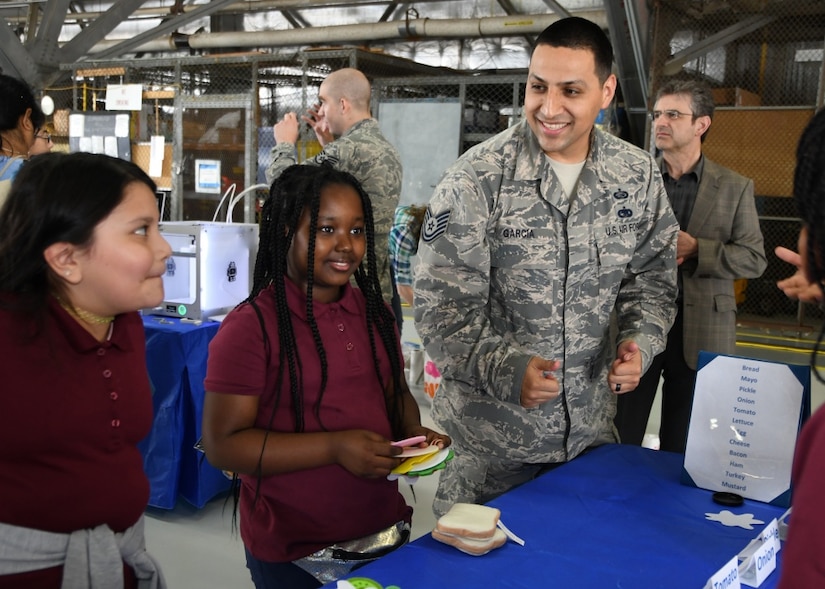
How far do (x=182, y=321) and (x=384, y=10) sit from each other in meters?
7.99

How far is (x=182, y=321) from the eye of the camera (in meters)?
3.53

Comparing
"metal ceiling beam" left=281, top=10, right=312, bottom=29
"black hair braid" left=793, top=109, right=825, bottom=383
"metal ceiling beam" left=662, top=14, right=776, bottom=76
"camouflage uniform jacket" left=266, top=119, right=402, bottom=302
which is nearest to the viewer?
"black hair braid" left=793, top=109, right=825, bottom=383

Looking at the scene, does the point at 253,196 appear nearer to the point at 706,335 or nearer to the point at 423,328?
the point at 706,335

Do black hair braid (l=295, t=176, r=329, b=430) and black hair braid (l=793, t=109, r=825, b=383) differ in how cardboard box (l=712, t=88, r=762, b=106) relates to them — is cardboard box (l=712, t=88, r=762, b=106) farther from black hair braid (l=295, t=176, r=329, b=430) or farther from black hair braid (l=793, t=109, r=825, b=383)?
black hair braid (l=793, t=109, r=825, b=383)

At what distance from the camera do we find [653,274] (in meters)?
2.19

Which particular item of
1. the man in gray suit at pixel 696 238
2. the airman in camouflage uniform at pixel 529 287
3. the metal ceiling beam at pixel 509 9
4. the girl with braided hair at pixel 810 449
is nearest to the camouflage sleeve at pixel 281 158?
the man in gray suit at pixel 696 238

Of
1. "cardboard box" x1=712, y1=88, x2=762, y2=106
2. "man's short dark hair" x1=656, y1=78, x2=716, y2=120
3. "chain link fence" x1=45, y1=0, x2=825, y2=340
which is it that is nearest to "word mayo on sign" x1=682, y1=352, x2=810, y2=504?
"man's short dark hair" x1=656, y1=78, x2=716, y2=120

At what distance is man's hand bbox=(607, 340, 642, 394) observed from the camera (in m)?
1.92

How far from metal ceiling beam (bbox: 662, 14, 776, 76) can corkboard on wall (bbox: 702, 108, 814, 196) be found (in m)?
0.60

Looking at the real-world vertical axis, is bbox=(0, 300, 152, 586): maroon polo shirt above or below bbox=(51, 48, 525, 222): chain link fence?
below

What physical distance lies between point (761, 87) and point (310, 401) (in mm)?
8349

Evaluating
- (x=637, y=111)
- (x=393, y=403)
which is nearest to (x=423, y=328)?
(x=393, y=403)

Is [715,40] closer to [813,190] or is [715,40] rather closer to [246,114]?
[246,114]

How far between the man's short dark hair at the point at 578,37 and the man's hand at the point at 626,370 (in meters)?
0.69
